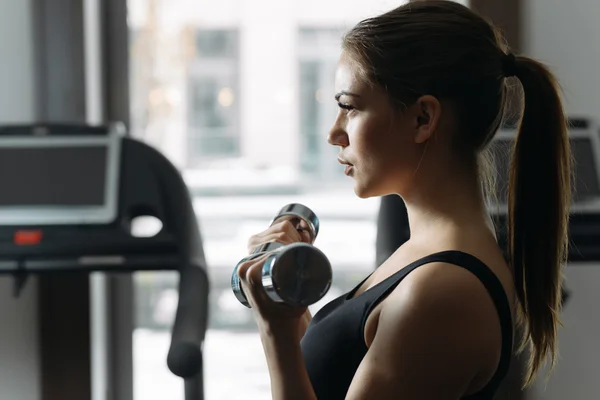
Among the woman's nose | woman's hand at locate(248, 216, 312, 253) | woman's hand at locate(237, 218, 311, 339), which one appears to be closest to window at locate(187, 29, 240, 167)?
woman's hand at locate(248, 216, 312, 253)

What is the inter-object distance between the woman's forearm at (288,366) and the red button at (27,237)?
3.86 ft

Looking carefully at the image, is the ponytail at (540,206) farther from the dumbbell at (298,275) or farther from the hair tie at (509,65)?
the dumbbell at (298,275)

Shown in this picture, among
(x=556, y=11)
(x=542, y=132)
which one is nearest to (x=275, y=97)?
(x=556, y=11)

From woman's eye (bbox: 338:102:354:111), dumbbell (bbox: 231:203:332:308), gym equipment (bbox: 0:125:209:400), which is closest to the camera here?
dumbbell (bbox: 231:203:332:308)

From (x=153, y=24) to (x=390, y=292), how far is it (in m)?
1.94

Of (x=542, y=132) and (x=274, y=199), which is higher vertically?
(x=542, y=132)

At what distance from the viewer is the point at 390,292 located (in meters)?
0.99

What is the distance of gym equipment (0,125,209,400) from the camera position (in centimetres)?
196

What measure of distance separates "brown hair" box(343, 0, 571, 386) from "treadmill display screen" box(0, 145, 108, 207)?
3.69 ft

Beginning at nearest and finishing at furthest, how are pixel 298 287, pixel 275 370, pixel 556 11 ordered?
pixel 298 287 → pixel 275 370 → pixel 556 11

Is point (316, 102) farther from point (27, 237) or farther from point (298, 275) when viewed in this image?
point (298, 275)

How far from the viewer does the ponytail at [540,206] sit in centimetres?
109

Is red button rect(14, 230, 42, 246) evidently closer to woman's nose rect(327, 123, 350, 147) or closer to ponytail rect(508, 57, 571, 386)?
woman's nose rect(327, 123, 350, 147)

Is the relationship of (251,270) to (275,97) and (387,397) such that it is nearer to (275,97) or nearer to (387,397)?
(387,397)
